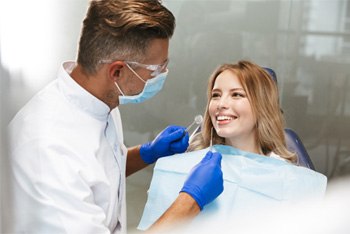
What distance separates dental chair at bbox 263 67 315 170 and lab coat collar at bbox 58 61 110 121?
2.76 ft

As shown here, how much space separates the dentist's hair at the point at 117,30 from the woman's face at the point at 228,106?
451 millimetres

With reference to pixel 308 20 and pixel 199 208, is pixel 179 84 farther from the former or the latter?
pixel 308 20

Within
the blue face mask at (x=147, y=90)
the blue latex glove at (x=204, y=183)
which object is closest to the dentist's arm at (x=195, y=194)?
the blue latex glove at (x=204, y=183)

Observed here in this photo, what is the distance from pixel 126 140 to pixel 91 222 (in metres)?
0.54

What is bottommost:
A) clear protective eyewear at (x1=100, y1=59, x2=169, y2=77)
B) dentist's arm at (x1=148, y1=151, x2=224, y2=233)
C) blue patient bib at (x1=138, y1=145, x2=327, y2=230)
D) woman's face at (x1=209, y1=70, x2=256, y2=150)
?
blue patient bib at (x1=138, y1=145, x2=327, y2=230)

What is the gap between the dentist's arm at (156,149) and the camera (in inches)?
54.4

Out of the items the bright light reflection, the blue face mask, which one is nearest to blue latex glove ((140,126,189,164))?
the blue face mask

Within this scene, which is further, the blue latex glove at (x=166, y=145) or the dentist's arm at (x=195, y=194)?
the blue latex glove at (x=166, y=145)

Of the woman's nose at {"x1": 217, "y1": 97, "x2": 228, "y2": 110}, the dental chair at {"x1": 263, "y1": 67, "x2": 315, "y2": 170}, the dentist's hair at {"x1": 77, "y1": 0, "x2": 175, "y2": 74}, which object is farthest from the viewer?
the dental chair at {"x1": 263, "y1": 67, "x2": 315, "y2": 170}

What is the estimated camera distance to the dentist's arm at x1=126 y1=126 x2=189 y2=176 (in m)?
1.38

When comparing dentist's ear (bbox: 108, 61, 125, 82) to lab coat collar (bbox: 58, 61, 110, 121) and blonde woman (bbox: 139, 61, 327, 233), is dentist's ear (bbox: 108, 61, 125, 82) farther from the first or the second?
blonde woman (bbox: 139, 61, 327, 233)

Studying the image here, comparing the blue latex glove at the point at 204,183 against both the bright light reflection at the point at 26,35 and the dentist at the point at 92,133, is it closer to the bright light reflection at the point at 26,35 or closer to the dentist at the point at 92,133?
the dentist at the point at 92,133


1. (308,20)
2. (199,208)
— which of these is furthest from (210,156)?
(308,20)

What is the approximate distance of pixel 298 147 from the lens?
158 cm
